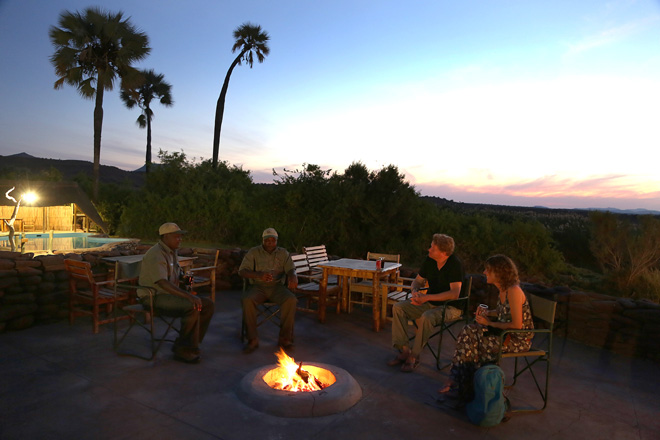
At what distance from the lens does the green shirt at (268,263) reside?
4773 millimetres

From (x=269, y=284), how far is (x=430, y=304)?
184 centimetres

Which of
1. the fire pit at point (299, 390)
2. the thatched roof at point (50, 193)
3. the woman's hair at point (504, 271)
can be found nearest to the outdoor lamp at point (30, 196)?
the thatched roof at point (50, 193)

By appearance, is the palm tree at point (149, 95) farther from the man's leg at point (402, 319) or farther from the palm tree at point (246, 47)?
the man's leg at point (402, 319)

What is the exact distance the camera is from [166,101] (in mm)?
30312

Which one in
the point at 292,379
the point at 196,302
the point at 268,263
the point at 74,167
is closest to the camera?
the point at 292,379

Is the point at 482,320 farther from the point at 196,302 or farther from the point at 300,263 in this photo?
the point at 300,263

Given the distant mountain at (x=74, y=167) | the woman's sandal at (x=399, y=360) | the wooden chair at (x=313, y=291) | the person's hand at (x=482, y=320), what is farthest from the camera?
the distant mountain at (x=74, y=167)

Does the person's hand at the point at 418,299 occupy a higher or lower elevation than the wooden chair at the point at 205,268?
higher

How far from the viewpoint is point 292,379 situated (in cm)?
335

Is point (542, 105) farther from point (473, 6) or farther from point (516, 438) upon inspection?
point (516, 438)

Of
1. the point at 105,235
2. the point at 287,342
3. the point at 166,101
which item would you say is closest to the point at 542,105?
the point at 287,342

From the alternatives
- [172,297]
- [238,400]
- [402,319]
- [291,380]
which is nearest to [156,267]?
[172,297]

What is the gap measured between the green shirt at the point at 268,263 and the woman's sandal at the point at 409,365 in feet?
5.52

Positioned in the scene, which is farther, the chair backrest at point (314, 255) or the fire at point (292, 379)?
the chair backrest at point (314, 255)
